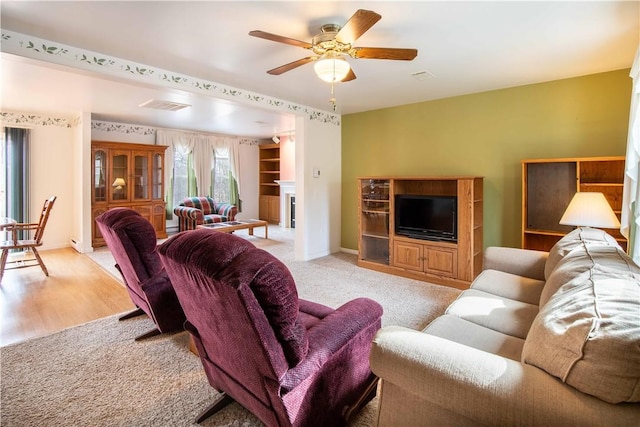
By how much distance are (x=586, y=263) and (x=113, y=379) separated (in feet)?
9.00

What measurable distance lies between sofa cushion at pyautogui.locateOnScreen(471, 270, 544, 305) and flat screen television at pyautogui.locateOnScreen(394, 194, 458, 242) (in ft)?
4.58

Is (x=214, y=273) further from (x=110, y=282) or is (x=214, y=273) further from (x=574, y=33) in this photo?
(x=110, y=282)

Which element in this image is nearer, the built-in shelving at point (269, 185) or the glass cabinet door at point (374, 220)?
the glass cabinet door at point (374, 220)

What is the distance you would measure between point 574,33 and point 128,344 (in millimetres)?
4135

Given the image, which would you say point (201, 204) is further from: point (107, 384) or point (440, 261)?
point (107, 384)

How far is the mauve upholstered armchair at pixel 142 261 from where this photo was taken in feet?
7.33

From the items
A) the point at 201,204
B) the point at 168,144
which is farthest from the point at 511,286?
the point at 168,144

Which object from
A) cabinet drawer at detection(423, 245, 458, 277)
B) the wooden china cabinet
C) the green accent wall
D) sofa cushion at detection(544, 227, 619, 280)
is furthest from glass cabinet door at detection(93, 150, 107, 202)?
sofa cushion at detection(544, 227, 619, 280)

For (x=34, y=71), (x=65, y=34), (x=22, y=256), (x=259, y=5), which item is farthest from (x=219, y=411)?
(x=22, y=256)

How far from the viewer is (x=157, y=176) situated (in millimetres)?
6816

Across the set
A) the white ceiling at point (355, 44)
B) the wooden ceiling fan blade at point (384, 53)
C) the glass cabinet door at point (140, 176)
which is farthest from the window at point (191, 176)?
the wooden ceiling fan blade at point (384, 53)

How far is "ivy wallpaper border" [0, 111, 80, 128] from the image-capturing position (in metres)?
5.30

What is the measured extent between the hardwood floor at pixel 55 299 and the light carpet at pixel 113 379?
25cm

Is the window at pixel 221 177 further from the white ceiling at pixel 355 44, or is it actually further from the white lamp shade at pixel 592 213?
the white lamp shade at pixel 592 213
